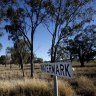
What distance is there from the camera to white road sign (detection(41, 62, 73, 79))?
5598 mm

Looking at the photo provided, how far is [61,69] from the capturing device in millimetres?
6051

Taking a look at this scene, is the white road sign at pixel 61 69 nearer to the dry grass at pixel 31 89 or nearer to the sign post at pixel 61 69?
the sign post at pixel 61 69

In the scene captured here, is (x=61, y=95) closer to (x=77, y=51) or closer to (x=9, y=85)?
(x=9, y=85)

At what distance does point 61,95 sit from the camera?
10.6m

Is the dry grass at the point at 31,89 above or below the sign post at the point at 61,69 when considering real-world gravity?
below

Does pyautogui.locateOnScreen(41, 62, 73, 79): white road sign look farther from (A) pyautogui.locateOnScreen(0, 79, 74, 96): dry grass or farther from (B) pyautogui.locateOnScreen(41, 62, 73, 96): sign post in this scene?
(A) pyautogui.locateOnScreen(0, 79, 74, 96): dry grass

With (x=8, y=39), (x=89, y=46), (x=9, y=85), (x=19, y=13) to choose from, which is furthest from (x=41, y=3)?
(x=89, y=46)

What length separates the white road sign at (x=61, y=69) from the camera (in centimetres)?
560

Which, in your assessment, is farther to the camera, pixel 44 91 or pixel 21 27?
pixel 21 27

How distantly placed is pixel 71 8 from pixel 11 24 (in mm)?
6498

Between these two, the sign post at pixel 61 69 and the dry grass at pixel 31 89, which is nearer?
the sign post at pixel 61 69

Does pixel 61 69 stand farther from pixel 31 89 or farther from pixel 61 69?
pixel 31 89

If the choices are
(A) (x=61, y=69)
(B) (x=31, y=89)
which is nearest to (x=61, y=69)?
(A) (x=61, y=69)

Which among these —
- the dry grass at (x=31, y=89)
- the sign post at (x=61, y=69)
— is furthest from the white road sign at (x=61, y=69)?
the dry grass at (x=31, y=89)
